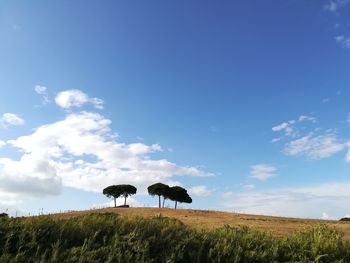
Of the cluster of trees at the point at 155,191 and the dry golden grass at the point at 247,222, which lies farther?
the cluster of trees at the point at 155,191

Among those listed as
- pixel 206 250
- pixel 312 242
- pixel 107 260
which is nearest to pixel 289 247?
pixel 312 242

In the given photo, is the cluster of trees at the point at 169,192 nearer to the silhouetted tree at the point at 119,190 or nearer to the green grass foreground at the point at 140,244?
the silhouetted tree at the point at 119,190

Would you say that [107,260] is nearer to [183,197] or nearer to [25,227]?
[25,227]

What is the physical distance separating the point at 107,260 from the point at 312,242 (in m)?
6.70

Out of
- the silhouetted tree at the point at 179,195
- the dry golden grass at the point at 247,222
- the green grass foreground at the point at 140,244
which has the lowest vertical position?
the green grass foreground at the point at 140,244

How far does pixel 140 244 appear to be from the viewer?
10.8 metres

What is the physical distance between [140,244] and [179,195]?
225 feet

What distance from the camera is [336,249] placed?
13.0 m

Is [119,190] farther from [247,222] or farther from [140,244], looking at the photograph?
[140,244]

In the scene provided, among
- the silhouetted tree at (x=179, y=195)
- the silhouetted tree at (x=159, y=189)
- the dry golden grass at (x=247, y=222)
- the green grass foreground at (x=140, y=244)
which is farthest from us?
the silhouetted tree at (x=179, y=195)

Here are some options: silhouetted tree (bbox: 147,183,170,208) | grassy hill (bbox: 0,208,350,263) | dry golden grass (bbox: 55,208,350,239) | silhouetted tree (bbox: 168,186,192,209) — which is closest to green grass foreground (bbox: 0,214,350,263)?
grassy hill (bbox: 0,208,350,263)

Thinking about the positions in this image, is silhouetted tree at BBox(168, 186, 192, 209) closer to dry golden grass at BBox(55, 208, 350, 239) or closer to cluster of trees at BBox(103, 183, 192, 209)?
cluster of trees at BBox(103, 183, 192, 209)

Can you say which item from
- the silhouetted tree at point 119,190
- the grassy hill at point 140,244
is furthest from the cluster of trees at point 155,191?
the grassy hill at point 140,244

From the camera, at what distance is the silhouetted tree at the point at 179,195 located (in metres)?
78.3
